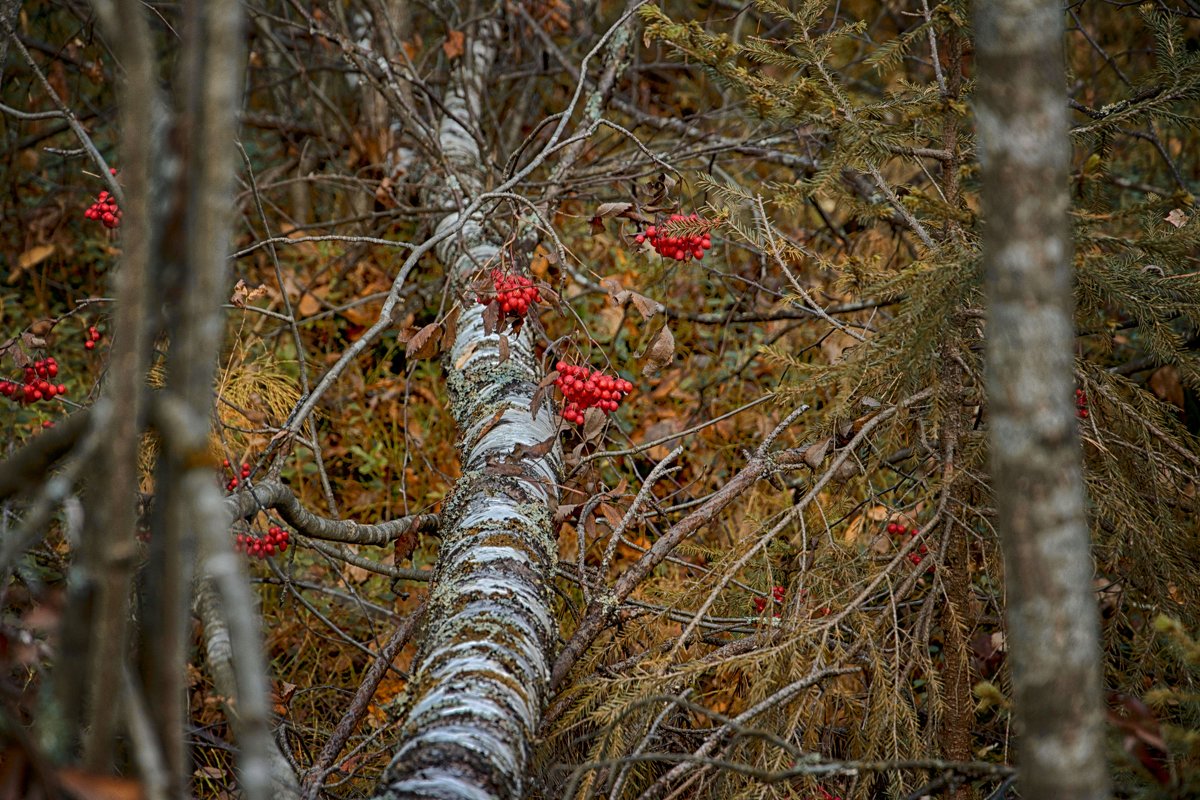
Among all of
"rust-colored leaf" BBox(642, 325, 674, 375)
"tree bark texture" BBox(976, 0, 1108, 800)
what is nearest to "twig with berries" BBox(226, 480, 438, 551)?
"rust-colored leaf" BBox(642, 325, 674, 375)

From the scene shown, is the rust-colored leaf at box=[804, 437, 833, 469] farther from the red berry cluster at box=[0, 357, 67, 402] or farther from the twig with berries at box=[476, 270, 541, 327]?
the red berry cluster at box=[0, 357, 67, 402]

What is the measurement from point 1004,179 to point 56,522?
10.2 ft

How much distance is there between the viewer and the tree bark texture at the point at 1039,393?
2.85 feet

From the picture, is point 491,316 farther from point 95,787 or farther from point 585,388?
point 95,787

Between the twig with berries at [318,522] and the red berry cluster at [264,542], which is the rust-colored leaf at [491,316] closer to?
the twig with berries at [318,522]

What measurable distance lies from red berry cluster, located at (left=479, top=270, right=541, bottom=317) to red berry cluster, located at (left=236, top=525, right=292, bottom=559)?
0.83 metres

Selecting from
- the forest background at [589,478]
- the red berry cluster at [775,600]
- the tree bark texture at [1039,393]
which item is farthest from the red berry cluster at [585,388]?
the tree bark texture at [1039,393]

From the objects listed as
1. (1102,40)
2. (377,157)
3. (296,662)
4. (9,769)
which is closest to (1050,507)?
(9,769)

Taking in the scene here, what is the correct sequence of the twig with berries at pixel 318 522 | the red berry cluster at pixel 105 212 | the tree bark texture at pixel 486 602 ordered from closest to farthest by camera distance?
the tree bark texture at pixel 486 602, the twig with berries at pixel 318 522, the red berry cluster at pixel 105 212

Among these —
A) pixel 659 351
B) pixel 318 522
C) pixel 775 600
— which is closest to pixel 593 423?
pixel 659 351

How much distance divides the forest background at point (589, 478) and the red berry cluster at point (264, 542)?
11 millimetres

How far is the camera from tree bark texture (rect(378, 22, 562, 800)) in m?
1.41

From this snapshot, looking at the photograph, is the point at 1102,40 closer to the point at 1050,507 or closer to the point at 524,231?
the point at 524,231

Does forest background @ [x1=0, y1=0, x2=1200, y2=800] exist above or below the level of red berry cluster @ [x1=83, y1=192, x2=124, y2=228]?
below
